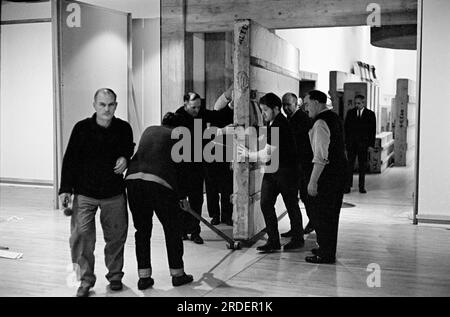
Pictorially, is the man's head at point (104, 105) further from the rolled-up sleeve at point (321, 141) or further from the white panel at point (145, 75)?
the white panel at point (145, 75)

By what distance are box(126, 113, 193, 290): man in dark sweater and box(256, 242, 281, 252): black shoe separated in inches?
53.9

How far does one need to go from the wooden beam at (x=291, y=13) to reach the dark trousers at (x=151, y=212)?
4376mm

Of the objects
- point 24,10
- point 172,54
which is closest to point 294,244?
point 172,54

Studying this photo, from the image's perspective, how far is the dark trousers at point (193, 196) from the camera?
6352 mm

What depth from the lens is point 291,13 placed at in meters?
8.21

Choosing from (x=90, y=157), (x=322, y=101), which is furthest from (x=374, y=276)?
(x=90, y=157)

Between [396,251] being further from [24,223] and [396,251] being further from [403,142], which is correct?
[403,142]

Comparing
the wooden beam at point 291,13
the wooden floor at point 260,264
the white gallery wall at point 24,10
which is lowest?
the wooden floor at point 260,264

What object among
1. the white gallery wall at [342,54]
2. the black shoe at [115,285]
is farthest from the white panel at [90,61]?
the black shoe at [115,285]

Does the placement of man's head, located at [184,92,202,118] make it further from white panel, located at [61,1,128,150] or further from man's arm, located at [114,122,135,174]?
white panel, located at [61,1,128,150]

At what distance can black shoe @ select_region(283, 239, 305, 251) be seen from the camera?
5.96m

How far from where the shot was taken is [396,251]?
5.98 m

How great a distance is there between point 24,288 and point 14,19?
269 inches
